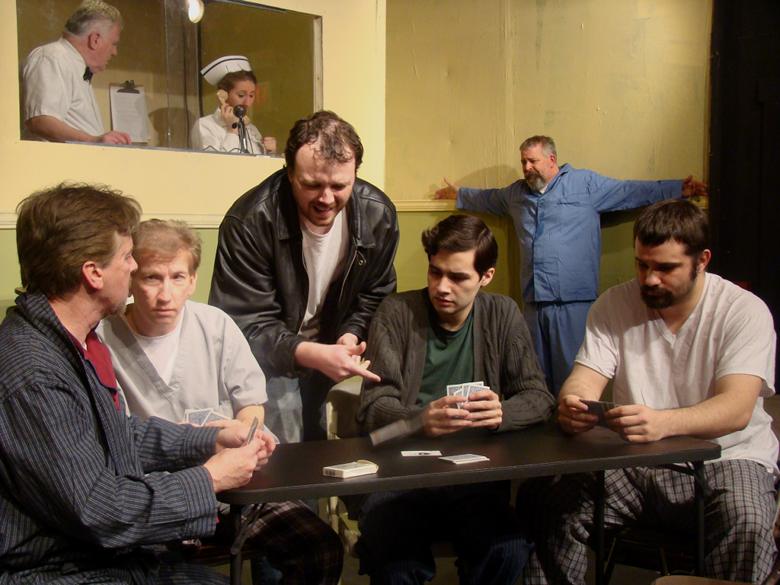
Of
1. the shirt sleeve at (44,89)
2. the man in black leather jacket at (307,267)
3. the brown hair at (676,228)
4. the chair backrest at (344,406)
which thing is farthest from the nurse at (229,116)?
the brown hair at (676,228)

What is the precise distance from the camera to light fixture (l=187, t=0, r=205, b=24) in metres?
4.51

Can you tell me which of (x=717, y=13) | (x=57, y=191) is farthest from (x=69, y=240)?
(x=717, y=13)

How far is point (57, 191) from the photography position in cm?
201

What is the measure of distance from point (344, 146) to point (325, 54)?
2.08 meters

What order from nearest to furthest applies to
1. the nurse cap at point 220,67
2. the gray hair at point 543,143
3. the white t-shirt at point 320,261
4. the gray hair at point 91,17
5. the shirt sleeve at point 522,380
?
1. the shirt sleeve at point 522,380
2. the white t-shirt at point 320,261
3. the gray hair at point 91,17
4. the nurse cap at point 220,67
5. the gray hair at point 543,143

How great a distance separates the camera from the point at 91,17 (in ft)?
13.9

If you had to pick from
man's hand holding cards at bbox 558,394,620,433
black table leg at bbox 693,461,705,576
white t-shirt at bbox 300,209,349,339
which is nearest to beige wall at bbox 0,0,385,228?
white t-shirt at bbox 300,209,349,339

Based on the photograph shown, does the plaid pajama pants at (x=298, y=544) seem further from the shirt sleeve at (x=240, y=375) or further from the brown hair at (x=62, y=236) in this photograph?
the brown hair at (x=62, y=236)

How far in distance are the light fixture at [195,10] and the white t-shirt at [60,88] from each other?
0.60 meters

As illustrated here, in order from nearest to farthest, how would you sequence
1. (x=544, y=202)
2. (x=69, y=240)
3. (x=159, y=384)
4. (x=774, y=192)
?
(x=69, y=240)
(x=159, y=384)
(x=774, y=192)
(x=544, y=202)

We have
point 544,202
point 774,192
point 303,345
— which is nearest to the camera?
point 303,345

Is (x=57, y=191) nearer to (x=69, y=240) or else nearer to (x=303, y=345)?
(x=69, y=240)

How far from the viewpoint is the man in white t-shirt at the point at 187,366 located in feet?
8.34

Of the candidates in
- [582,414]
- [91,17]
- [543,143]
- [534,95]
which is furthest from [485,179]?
[582,414]
